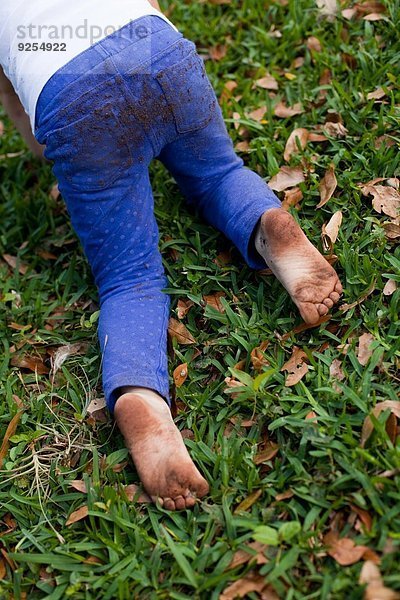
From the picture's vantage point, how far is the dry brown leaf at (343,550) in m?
1.68

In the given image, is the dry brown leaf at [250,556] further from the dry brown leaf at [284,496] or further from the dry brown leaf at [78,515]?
the dry brown leaf at [78,515]

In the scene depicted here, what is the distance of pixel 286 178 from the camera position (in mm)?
2582

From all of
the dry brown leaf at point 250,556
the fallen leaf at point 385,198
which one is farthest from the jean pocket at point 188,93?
the dry brown leaf at point 250,556

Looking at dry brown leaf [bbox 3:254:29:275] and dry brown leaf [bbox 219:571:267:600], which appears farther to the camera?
dry brown leaf [bbox 3:254:29:275]

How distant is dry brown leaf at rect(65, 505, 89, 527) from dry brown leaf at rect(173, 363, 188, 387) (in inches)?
17.8

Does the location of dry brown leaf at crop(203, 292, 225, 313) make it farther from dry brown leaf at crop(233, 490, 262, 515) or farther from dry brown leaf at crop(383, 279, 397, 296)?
dry brown leaf at crop(233, 490, 262, 515)

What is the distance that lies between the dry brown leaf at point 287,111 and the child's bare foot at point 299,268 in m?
0.84

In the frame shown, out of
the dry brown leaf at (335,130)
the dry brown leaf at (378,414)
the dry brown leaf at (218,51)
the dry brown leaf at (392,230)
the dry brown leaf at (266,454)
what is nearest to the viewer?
the dry brown leaf at (378,414)

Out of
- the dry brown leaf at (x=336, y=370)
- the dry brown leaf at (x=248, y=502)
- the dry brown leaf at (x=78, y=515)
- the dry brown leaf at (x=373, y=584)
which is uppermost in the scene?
the dry brown leaf at (x=336, y=370)

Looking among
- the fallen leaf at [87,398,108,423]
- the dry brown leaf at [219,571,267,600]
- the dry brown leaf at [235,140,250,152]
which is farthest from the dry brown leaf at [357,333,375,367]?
the dry brown leaf at [235,140,250,152]

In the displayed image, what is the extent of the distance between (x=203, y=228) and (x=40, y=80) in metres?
0.80

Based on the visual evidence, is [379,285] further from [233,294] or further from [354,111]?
[354,111]

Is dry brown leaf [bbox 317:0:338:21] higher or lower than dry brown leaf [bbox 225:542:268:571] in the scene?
higher

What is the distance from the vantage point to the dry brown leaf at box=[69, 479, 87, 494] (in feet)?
6.66
